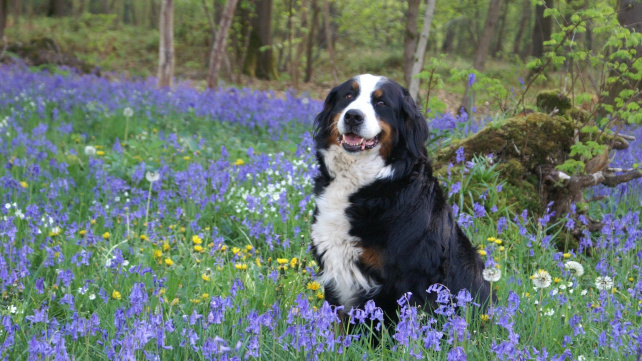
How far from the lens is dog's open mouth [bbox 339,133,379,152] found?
3.30 meters

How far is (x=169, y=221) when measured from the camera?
4.96 meters

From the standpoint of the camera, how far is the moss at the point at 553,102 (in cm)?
621

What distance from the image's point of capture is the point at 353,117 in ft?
10.7

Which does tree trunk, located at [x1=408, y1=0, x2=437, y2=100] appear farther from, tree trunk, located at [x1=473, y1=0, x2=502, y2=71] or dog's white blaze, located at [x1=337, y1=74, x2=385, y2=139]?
dog's white blaze, located at [x1=337, y1=74, x2=385, y2=139]

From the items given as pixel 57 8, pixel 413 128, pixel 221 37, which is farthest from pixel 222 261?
pixel 57 8

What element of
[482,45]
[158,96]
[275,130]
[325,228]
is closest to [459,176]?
[325,228]

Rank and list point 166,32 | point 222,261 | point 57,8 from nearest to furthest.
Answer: point 222,261 < point 166,32 < point 57,8

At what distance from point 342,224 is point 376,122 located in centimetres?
59

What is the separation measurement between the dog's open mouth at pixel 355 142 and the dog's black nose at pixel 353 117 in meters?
0.10

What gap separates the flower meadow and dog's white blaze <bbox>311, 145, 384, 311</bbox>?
168mm

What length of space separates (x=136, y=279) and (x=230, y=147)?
Answer: 4.03m

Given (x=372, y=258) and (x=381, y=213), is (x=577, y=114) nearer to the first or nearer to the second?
(x=381, y=213)

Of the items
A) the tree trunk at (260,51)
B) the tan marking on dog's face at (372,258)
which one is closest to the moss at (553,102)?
the tan marking on dog's face at (372,258)

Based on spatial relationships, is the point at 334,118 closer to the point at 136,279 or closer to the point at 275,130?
the point at 136,279
